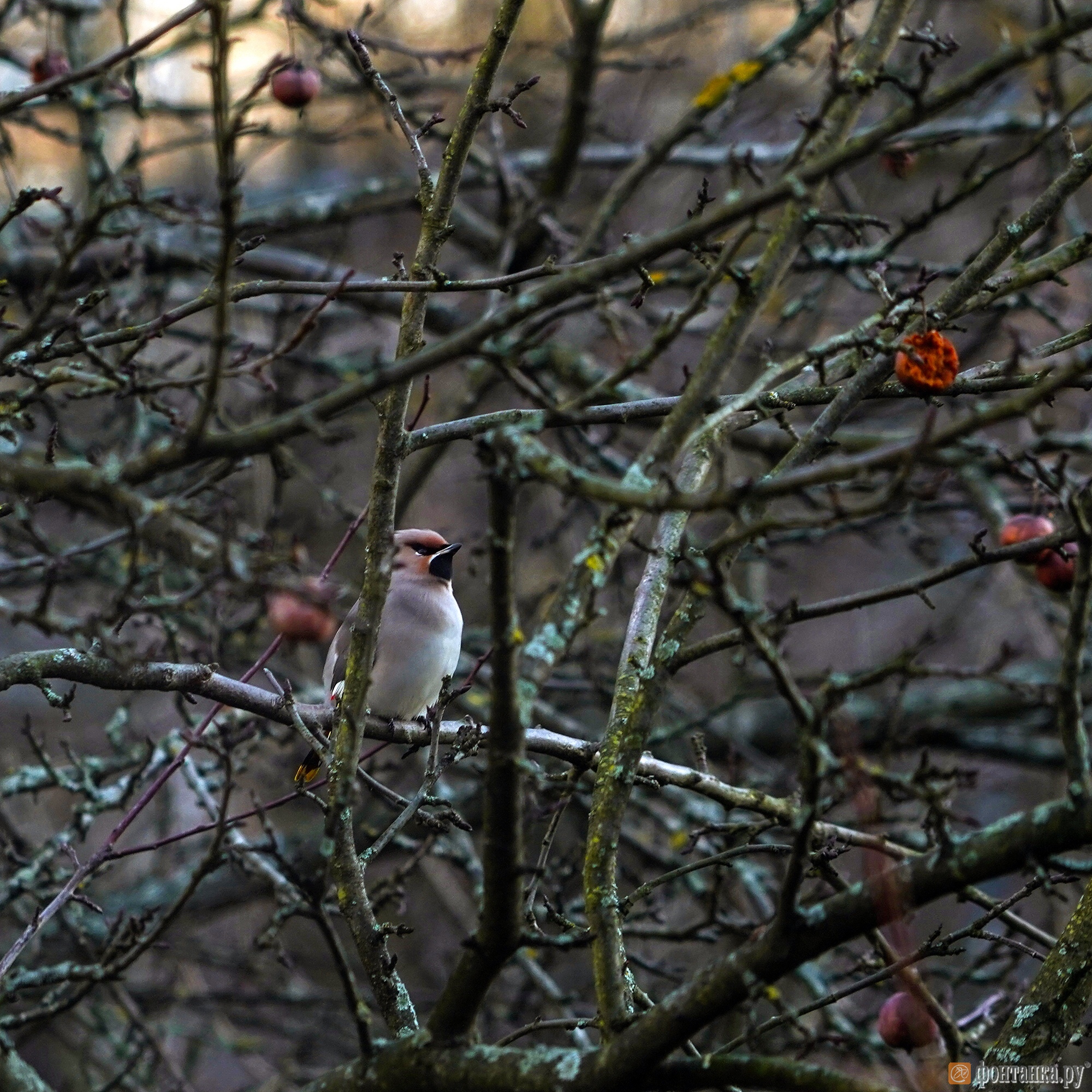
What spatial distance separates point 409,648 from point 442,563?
791 millimetres

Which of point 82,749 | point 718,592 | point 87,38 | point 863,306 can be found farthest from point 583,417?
point 863,306

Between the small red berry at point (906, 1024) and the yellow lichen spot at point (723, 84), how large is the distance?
2420 millimetres

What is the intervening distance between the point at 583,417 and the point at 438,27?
10.5 m

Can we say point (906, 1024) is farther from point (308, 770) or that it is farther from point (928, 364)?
point (308, 770)

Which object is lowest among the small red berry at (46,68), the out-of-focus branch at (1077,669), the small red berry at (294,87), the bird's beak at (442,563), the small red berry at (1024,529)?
the out-of-focus branch at (1077,669)

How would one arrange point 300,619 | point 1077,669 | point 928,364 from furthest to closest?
point 928,364 → point 300,619 → point 1077,669

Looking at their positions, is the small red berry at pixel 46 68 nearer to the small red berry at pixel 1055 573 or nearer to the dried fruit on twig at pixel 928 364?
the dried fruit on twig at pixel 928 364

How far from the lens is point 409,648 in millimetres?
5375

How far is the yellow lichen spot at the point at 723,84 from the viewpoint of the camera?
11.4ft

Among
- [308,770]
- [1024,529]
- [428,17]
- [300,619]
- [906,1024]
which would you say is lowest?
[906,1024]

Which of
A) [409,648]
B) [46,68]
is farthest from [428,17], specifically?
[409,648]

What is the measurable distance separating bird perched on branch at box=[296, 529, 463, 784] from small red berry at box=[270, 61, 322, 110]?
177 centimetres

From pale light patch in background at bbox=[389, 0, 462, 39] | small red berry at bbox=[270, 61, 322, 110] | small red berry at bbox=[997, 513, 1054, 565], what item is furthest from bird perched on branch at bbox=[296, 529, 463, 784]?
pale light patch in background at bbox=[389, 0, 462, 39]

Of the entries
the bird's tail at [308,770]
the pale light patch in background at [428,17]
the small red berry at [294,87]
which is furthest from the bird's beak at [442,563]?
the pale light patch in background at [428,17]
